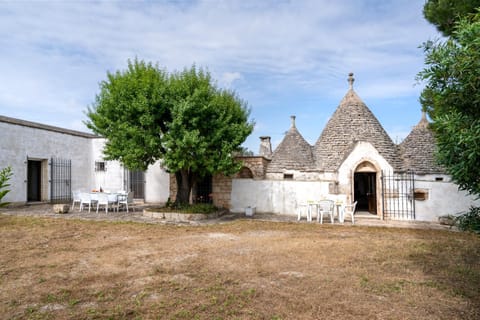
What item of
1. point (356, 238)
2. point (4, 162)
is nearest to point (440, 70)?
point (356, 238)

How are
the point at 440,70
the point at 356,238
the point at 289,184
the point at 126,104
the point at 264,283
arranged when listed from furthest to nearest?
the point at 289,184 < the point at 126,104 < the point at 356,238 < the point at 264,283 < the point at 440,70

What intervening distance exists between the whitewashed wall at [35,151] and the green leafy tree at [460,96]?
16758 mm

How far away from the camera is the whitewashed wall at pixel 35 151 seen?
14086mm

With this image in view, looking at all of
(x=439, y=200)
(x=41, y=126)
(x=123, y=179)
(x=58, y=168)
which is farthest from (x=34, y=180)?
(x=439, y=200)

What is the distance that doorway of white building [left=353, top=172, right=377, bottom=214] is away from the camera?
13571 millimetres

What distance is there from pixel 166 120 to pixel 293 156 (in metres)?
6.17

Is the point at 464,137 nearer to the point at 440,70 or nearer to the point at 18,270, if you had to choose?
the point at 440,70

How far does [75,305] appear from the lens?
13.2 feet

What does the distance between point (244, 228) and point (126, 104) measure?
6.17 m

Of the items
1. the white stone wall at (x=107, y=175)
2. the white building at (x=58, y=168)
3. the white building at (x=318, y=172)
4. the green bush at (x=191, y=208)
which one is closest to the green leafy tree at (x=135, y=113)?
the green bush at (x=191, y=208)

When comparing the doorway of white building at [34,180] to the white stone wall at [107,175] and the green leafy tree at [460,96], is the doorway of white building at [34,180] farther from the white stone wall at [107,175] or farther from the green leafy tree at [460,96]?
the green leafy tree at [460,96]

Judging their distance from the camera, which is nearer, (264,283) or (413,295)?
(413,295)

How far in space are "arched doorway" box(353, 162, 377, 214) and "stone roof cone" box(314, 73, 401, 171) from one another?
833 millimetres

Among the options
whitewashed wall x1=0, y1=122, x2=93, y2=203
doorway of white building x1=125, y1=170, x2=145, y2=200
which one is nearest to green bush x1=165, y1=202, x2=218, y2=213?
doorway of white building x1=125, y1=170, x2=145, y2=200
